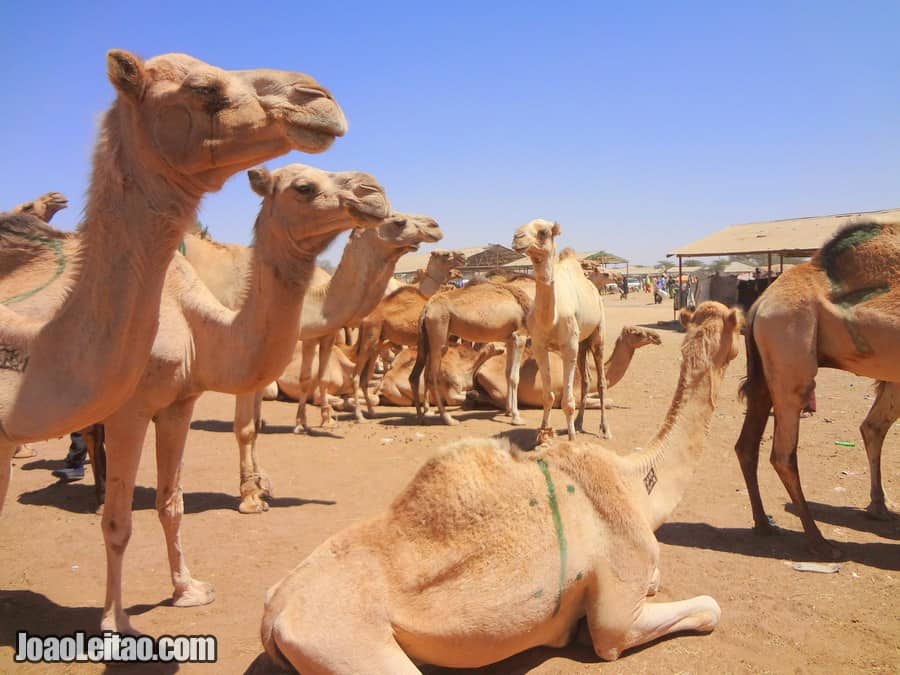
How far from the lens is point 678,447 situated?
3805 millimetres

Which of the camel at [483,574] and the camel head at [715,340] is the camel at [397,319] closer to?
the camel head at [715,340]

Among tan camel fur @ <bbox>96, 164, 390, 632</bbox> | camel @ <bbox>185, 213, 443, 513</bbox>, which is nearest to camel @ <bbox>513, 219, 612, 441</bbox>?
camel @ <bbox>185, 213, 443, 513</bbox>

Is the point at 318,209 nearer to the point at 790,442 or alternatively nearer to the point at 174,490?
the point at 174,490

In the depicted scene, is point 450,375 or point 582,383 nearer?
point 582,383

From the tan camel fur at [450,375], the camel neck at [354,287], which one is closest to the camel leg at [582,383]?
the tan camel fur at [450,375]

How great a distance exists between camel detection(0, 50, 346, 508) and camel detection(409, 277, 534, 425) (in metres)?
8.53

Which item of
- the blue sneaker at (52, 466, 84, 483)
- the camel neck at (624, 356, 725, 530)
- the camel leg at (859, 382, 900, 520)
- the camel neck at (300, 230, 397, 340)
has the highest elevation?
the camel neck at (300, 230, 397, 340)

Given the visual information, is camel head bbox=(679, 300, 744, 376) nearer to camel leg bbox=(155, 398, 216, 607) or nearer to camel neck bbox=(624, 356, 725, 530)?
camel neck bbox=(624, 356, 725, 530)

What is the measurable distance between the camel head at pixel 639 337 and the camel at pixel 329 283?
4.01 meters

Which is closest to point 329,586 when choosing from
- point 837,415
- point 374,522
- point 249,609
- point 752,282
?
point 374,522

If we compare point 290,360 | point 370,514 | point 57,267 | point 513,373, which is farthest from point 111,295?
point 513,373

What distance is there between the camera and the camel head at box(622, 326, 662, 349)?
10734 mm

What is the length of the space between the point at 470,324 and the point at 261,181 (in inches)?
293

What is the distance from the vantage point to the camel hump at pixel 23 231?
374 centimetres
